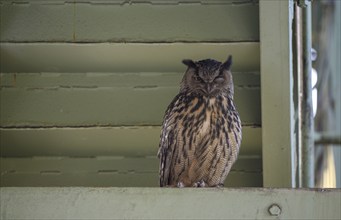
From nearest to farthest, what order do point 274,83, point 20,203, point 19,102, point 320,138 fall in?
point 20,203
point 274,83
point 19,102
point 320,138

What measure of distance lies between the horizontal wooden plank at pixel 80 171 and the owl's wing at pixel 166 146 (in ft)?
1.01

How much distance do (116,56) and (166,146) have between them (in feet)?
1.54

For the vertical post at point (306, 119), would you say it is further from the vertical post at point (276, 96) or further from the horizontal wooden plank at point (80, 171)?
the horizontal wooden plank at point (80, 171)

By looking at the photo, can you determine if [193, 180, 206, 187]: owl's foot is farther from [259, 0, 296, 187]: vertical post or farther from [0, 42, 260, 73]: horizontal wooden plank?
[0, 42, 260, 73]: horizontal wooden plank

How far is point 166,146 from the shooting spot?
329 centimetres

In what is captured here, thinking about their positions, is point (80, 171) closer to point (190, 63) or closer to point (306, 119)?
point (190, 63)

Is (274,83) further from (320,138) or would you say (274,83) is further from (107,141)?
(320,138)

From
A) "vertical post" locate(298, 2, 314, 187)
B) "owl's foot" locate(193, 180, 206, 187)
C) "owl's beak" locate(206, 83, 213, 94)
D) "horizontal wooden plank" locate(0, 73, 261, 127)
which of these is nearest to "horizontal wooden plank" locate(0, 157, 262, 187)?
"horizontal wooden plank" locate(0, 73, 261, 127)

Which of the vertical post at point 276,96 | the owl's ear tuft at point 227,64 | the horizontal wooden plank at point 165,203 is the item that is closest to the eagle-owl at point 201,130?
A: the owl's ear tuft at point 227,64

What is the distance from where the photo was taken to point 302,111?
147 inches

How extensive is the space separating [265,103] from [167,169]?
0.51 metres

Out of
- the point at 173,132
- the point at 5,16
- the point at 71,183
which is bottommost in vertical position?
the point at 71,183

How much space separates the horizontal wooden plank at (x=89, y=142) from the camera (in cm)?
346

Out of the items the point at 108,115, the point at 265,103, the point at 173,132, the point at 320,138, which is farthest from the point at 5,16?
the point at 320,138
